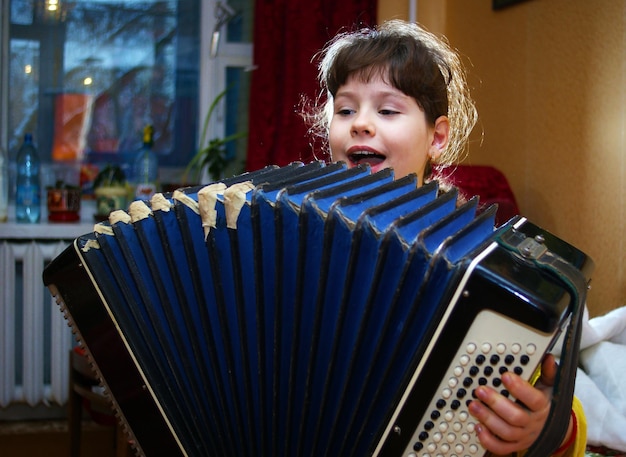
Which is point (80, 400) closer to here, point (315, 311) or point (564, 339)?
point (315, 311)

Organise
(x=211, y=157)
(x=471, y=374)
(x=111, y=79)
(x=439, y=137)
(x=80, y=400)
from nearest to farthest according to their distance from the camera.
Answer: (x=471, y=374) → (x=439, y=137) → (x=80, y=400) → (x=211, y=157) → (x=111, y=79)

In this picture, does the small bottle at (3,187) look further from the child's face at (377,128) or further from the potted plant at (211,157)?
the child's face at (377,128)

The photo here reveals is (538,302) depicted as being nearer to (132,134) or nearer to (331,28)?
(331,28)

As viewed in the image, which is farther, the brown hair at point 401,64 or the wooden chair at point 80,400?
the wooden chair at point 80,400

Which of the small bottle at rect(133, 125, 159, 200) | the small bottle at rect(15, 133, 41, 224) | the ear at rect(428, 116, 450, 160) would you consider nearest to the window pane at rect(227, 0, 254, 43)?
the small bottle at rect(133, 125, 159, 200)

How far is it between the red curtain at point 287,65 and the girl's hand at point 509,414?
1.97m

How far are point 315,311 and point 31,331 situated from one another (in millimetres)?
2134

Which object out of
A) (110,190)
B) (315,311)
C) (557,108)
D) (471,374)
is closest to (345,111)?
(315,311)

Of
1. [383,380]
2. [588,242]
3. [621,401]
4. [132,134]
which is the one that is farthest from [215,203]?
[132,134]

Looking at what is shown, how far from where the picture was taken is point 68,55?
2.96m

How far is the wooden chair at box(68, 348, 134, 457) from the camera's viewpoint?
6.66ft

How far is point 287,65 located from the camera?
9.25ft

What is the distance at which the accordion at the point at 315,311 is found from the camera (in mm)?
824

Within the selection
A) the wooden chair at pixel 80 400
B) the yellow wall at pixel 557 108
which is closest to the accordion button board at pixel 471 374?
the wooden chair at pixel 80 400
